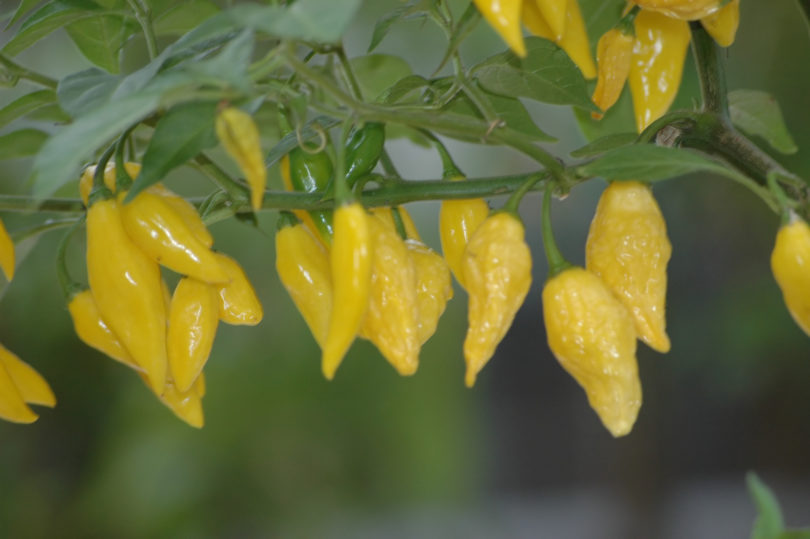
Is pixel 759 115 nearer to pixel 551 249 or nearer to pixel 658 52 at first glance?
pixel 658 52

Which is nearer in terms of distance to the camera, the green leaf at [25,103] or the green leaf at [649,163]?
the green leaf at [649,163]

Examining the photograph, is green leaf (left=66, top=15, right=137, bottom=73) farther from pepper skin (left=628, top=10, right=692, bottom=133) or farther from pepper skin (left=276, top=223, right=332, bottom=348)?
pepper skin (left=628, top=10, right=692, bottom=133)

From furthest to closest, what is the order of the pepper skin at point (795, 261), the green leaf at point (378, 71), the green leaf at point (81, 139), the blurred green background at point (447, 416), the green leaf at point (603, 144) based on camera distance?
the blurred green background at point (447, 416), the green leaf at point (378, 71), the green leaf at point (603, 144), the pepper skin at point (795, 261), the green leaf at point (81, 139)

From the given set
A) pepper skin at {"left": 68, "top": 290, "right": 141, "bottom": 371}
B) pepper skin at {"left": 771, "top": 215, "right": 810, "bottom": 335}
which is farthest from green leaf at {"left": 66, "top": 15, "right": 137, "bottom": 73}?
pepper skin at {"left": 771, "top": 215, "right": 810, "bottom": 335}

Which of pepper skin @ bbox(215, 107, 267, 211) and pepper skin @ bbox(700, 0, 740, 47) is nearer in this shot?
pepper skin @ bbox(215, 107, 267, 211)

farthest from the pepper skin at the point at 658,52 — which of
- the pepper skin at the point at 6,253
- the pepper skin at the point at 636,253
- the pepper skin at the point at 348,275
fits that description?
the pepper skin at the point at 6,253

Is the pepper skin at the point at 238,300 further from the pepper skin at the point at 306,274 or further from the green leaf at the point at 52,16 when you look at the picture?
the green leaf at the point at 52,16

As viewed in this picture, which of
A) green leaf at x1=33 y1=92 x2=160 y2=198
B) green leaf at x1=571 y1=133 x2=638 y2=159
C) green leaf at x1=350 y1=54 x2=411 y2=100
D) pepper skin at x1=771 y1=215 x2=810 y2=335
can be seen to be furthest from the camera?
green leaf at x1=350 y1=54 x2=411 y2=100
